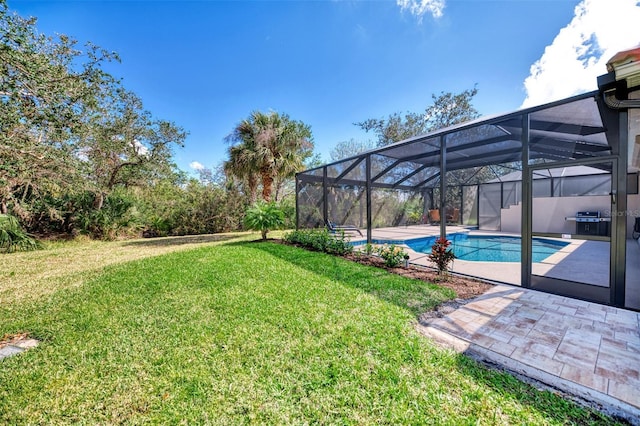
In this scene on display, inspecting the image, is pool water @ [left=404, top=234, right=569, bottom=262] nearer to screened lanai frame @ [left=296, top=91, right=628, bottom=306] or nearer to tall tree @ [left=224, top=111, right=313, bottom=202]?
screened lanai frame @ [left=296, top=91, right=628, bottom=306]

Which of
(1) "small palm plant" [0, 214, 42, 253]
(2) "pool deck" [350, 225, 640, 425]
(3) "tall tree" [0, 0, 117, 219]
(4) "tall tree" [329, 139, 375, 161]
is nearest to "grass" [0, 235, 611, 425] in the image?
(2) "pool deck" [350, 225, 640, 425]

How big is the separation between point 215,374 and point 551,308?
4.42m

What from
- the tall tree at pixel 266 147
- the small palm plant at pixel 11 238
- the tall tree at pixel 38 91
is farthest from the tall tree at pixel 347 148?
the small palm plant at pixel 11 238

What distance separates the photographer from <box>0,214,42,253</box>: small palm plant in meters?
8.15

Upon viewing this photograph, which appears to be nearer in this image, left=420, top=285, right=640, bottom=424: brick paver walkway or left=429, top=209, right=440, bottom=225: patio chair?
left=420, top=285, right=640, bottom=424: brick paver walkway

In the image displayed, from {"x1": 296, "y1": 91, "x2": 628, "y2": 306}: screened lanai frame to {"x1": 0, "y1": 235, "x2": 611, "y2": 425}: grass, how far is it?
7.83 ft

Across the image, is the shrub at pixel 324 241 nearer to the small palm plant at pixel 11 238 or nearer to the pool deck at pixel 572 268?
the pool deck at pixel 572 268

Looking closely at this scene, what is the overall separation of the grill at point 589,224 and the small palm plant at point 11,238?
15388mm

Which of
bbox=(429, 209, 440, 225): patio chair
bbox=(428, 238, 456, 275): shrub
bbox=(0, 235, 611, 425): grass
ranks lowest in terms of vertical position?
bbox=(0, 235, 611, 425): grass

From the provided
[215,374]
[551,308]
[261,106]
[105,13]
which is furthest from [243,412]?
[261,106]

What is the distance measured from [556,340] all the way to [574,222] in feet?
7.94

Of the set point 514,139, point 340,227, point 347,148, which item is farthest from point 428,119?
point 340,227

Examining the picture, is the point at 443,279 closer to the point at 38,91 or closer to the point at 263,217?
the point at 263,217

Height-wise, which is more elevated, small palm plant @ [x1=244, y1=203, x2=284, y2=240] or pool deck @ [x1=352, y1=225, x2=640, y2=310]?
small palm plant @ [x1=244, y1=203, x2=284, y2=240]
